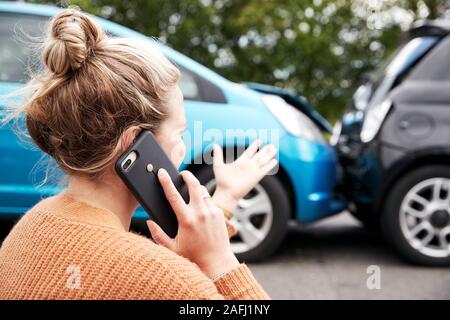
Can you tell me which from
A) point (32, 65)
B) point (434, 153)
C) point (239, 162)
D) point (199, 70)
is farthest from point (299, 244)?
point (32, 65)

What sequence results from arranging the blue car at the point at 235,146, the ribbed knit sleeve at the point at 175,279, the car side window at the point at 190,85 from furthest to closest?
1. the car side window at the point at 190,85
2. the blue car at the point at 235,146
3. the ribbed knit sleeve at the point at 175,279

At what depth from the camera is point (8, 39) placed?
4004mm

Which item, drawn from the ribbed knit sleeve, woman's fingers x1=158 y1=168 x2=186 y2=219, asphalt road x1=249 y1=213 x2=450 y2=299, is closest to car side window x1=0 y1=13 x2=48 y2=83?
asphalt road x1=249 y1=213 x2=450 y2=299

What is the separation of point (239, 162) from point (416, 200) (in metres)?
2.56

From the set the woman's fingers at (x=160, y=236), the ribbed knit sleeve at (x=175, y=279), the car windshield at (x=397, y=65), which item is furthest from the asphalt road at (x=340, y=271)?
the ribbed knit sleeve at (x=175, y=279)

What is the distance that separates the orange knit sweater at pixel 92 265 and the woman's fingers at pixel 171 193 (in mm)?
119

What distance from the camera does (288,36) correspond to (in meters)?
8.59

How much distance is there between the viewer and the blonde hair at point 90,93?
1.25 m

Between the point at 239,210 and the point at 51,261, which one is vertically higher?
the point at 51,261

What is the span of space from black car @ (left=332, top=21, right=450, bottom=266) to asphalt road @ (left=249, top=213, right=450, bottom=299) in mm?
212

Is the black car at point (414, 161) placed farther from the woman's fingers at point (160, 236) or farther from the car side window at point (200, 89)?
the woman's fingers at point (160, 236)
